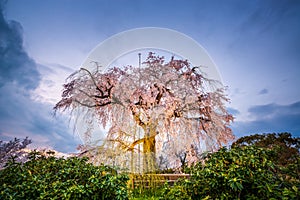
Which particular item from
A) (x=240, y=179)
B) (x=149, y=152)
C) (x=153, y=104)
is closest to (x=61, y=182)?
(x=240, y=179)

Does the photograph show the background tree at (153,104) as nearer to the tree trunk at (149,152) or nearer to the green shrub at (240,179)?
the tree trunk at (149,152)

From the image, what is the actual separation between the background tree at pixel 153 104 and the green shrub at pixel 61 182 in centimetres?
280

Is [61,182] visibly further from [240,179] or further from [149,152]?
[149,152]

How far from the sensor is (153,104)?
6.44m

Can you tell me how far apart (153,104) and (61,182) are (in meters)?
4.15

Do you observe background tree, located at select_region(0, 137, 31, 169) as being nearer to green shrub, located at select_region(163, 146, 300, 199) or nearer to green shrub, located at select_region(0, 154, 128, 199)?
green shrub, located at select_region(0, 154, 128, 199)

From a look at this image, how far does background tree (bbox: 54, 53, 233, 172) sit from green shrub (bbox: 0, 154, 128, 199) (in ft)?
9.18

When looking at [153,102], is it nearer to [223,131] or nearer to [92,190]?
[223,131]

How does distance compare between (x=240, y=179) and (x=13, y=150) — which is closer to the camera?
(x=240, y=179)

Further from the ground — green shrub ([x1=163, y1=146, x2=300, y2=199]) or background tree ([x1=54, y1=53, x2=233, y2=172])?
background tree ([x1=54, y1=53, x2=233, y2=172])

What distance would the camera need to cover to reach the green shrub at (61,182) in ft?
7.84

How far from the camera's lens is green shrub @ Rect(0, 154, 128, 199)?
2391mm

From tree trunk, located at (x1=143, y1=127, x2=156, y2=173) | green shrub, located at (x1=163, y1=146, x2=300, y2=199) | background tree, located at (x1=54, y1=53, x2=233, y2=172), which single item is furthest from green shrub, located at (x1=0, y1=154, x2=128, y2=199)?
background tree, located at (x1=54, y1=53, x2=233, y2=172)

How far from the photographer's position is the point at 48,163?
3.07 m
